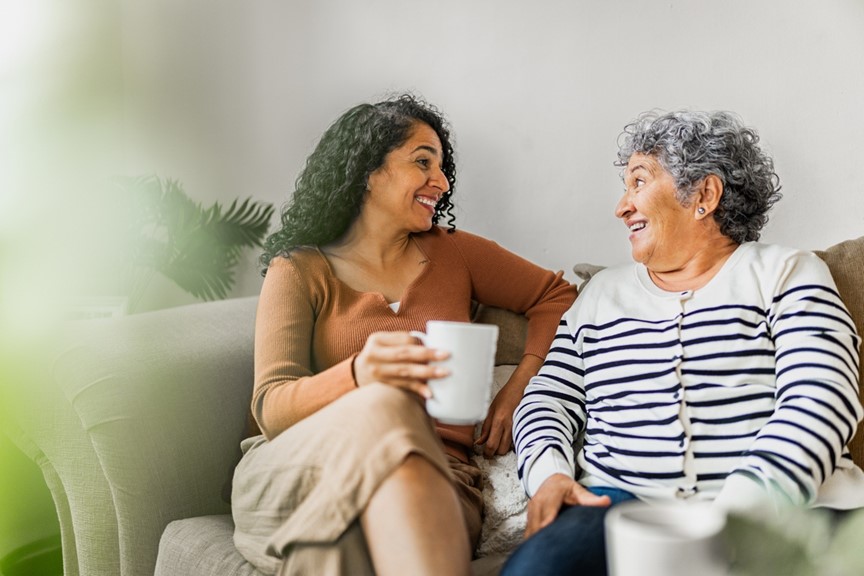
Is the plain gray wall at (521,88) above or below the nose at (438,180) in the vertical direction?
above

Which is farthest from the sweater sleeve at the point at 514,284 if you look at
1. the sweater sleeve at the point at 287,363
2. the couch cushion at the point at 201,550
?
the couch cushion at the point at 201,550

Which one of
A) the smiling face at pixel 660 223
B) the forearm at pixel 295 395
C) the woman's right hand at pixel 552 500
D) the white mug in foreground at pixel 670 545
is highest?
the smiling face at pixel 660 223

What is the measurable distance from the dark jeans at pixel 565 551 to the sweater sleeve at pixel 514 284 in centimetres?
44

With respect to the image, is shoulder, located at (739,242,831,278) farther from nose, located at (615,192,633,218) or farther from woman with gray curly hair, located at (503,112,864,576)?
nose, located at (615,192,633,218)

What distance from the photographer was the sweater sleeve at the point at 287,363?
96cm

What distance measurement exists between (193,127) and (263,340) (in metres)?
0.68

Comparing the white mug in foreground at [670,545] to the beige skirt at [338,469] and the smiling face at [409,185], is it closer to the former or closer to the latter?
the beige skirt at [338,469]

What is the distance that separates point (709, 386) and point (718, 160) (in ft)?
1.04

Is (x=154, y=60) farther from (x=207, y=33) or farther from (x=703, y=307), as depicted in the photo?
(x=703, y=307)

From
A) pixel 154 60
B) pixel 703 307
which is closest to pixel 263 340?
pixel 703 307

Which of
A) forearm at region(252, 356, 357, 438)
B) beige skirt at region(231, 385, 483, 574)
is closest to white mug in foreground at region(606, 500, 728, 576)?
beige skirt at region(231, 385, 483, 574)

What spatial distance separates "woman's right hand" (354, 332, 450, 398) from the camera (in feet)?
2.78

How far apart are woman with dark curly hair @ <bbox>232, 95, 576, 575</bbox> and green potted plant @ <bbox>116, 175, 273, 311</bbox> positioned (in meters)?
0.40

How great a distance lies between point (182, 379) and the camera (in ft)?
4.00
